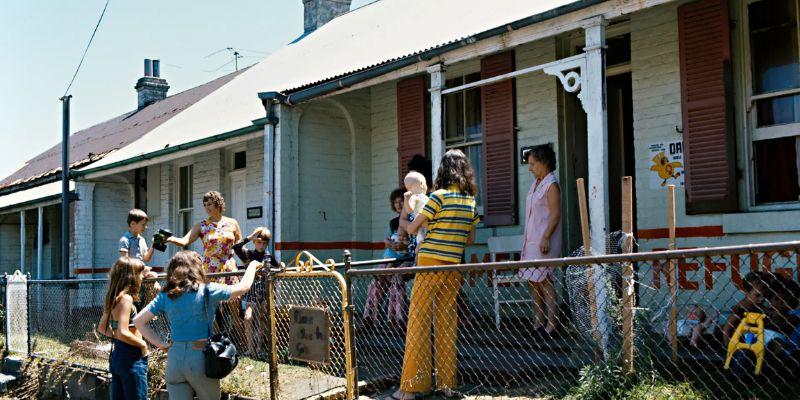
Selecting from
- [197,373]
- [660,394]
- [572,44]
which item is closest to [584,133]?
[572,44]

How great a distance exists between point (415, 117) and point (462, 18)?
1472mm

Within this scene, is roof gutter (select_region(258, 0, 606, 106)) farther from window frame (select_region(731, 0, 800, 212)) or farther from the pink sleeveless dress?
window frame (select_region(731, 0, 800, 212))

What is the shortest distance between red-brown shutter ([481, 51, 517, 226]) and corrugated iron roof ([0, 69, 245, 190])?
9946mm

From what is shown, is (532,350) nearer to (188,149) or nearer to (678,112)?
(678,112)

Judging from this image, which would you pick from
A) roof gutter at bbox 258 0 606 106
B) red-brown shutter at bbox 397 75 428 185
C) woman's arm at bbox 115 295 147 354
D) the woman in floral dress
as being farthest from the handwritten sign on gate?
red-brown shutter at bbox 397 75 428 185

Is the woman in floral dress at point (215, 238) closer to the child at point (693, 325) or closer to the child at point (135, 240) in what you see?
the child at point (135, 240)

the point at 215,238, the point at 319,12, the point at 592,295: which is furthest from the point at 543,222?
the point at 319,12

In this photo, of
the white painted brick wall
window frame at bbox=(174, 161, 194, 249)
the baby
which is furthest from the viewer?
the white painted brick wall

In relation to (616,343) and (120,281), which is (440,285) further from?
(120,281)

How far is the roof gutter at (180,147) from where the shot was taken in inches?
418

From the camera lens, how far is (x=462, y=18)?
975 cm

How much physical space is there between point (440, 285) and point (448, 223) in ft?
1.57

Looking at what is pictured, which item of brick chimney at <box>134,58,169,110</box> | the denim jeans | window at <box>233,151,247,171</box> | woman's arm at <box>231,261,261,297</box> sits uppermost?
brick chimney at <box>134,58,169,110</box>

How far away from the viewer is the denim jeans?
566 cm
